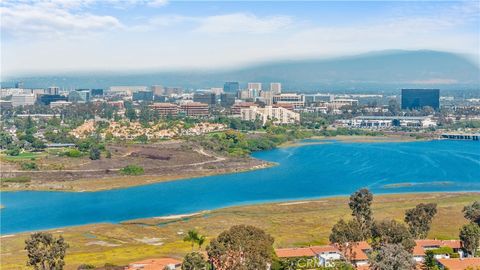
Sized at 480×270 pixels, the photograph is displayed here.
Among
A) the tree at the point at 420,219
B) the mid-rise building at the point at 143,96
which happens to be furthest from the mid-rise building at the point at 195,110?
the tree at the point at 420,219

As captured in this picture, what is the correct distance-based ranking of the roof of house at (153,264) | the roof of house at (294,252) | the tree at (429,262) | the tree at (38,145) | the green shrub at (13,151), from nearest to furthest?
the tree at (429,262) → the roof of house at (153,264) → the roof of house at (294,252) → the green shrub at (13,151) → the tree at (38,145)

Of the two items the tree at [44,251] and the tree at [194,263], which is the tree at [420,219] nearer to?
the tree at [194,263]

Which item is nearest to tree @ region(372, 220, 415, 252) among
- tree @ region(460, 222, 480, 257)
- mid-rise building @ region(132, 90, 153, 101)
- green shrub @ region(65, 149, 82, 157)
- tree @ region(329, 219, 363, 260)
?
Answer: tree @ region(329, 219, 363, 260)

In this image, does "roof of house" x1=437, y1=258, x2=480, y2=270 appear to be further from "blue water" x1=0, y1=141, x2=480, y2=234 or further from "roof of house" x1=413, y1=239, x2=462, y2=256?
"blue water" x1=0, y1=141, x2=480, y2=234

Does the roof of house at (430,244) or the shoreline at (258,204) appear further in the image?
the shoreline at (258,204)

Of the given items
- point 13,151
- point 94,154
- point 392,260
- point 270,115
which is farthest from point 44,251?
point 270,115
